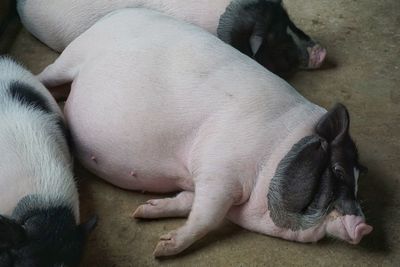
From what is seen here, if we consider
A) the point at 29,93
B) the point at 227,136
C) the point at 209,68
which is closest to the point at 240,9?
the point at 209,68

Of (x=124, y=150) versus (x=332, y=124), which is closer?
(x=332, y=124)

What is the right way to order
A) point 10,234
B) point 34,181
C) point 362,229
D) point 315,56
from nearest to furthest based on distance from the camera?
point 10,234 → point 34,181 → point 362,229 → point 315,56

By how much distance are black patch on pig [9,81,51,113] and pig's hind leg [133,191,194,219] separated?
1.77 ft

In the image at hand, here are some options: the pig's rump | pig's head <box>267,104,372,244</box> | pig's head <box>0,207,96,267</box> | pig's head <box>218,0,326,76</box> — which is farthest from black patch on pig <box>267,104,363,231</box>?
pig's head <box>218,0,326,76</box>

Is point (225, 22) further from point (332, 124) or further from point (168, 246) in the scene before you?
point (168, 246)

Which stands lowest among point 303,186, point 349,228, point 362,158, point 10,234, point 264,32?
point 362,158

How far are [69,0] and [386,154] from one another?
1728mm

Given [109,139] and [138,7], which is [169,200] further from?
[138,7]

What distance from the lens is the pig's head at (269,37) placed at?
301cm

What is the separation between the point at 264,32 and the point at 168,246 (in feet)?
4.22

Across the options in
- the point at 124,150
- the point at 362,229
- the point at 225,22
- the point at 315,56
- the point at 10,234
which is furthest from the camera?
the point at 315,56

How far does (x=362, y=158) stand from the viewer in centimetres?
273

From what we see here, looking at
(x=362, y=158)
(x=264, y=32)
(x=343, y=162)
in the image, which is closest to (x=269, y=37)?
(x=264, y=32)

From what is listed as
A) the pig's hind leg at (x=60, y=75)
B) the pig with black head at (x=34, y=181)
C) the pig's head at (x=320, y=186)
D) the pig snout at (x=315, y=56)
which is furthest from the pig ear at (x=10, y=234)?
the pig snout at (x=315, y=56)
